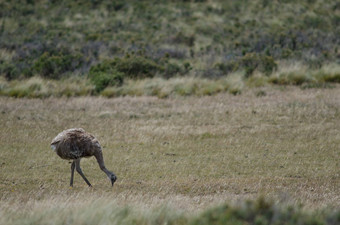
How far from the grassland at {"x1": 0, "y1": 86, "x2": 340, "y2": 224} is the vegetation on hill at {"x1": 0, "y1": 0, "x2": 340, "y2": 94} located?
458 centimetres

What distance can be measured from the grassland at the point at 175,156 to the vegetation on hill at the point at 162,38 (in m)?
4.58

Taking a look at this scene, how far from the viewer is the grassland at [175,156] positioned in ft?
24.0

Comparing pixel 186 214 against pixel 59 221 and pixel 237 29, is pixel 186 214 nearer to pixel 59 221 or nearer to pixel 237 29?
pixel 59 221

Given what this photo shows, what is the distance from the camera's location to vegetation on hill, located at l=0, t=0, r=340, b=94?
25.1 meters

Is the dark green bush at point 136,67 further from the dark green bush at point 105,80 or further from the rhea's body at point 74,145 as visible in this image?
the rhea's body at point 74,145

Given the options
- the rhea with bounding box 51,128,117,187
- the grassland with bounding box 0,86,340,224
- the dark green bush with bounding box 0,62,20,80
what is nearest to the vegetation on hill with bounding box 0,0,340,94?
the dark green bush with bounding box 0,62,20,80

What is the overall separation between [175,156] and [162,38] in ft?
78.5

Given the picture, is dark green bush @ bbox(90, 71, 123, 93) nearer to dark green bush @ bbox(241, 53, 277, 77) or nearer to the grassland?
the grassland

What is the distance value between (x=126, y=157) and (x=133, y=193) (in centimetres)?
368

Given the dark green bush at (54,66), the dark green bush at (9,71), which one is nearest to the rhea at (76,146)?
the dark green bush at (54,66)

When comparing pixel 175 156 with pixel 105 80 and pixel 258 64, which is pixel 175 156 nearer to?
pixel 105 80

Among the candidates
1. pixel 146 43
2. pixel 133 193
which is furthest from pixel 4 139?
pixel 146 43

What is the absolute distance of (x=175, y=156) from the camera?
13.0 metres

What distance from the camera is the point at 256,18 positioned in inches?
1633
